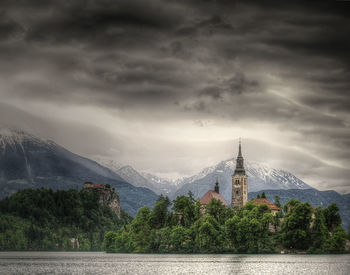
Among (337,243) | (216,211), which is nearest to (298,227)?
(337,243)

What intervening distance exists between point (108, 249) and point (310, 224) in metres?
75.3

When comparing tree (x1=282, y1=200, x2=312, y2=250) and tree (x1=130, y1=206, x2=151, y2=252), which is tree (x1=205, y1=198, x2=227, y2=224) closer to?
tree (x1=130, y1=206, x2=151, y2=252)

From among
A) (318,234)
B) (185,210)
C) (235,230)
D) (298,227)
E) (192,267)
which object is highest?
(185,210)

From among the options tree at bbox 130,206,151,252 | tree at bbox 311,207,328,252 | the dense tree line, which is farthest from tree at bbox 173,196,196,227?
tree at bbox 311,207,328,252

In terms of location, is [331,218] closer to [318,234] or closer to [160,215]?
[318,234]

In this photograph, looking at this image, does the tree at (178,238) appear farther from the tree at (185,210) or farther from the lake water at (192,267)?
the lake water at (192,267)

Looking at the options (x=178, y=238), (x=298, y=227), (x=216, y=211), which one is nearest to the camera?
(x=298, y=227)

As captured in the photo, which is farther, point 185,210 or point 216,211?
point 185,210

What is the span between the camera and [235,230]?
463ft

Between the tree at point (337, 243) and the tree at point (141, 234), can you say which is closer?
the tree at point (337, 243)

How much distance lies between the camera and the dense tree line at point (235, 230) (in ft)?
467

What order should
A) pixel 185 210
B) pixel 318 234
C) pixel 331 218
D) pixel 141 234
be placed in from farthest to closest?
pixel 185 210, pixel 141 234, pixel 331 218, pixel 318 234

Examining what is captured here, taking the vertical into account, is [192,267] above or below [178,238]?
below

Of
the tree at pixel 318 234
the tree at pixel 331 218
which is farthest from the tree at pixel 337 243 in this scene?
the tree at pixel 331 218
